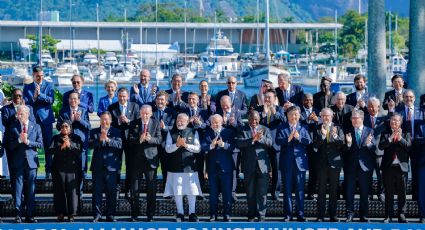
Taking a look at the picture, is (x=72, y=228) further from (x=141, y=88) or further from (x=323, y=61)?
(x=323, y=61)

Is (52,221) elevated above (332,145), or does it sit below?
below

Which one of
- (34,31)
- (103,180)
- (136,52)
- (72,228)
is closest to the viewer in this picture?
(72,228)

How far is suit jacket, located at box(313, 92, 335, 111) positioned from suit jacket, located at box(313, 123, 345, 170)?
2.97 ft

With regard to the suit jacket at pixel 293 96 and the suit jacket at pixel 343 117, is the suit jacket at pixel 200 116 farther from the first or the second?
the suit jacket at pixel 343 117

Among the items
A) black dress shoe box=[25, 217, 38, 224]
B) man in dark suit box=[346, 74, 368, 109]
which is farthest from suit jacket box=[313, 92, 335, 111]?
black dress shoe box=[25, 217, 38, 224]

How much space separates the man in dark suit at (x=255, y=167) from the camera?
16.1 m

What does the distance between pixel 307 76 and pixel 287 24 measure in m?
43.9

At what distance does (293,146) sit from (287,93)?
125 cm

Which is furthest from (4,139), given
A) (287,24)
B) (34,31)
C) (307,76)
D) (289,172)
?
(287,24)

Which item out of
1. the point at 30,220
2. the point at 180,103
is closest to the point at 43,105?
the point at 30,220

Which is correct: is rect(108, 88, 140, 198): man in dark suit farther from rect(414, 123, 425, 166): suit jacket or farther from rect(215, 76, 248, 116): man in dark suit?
rect(414, 123, 425, 166): suit jacket

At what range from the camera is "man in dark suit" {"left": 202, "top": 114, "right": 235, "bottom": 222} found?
16203mm

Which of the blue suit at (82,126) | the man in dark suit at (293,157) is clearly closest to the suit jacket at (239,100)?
the man in dark suit at (293,157)

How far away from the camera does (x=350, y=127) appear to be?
16438mm
